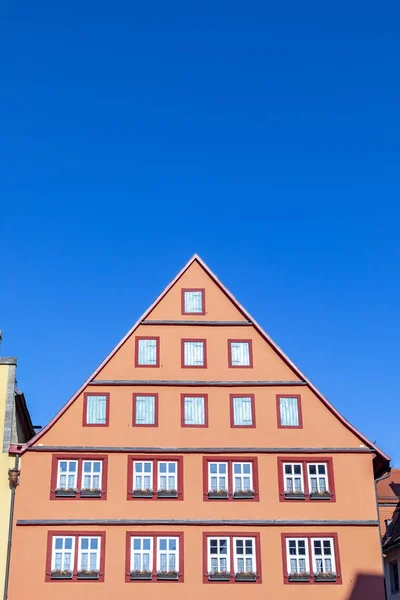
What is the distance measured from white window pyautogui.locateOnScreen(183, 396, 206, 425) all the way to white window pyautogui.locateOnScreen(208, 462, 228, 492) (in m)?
1.79

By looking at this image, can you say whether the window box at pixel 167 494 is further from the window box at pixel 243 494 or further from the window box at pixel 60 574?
the window box at pixel 60 574

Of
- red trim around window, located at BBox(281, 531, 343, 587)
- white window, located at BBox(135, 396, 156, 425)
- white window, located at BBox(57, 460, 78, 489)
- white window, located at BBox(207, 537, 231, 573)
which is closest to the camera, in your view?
red trim around window, located at BBox(281, 531, 343, 587)

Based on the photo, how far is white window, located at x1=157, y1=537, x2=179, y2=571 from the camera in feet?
99.7

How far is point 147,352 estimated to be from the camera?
111 ft

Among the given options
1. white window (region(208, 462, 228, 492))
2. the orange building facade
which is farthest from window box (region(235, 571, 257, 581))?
white window (region(208, 462, 228, 492))

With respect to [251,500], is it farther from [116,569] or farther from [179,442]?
[116,569]

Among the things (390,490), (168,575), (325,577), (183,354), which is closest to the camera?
(168,575)

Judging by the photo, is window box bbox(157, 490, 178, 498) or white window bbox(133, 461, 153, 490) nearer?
window box bbox(157, 490, 178, 498)

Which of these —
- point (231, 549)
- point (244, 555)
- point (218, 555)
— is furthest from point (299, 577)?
point (218, 555)

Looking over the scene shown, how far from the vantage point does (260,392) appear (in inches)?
1313

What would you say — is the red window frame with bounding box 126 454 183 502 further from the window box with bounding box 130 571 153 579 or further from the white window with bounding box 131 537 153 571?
the window box with bounding box 130 571 153 579

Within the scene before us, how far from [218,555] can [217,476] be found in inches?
117

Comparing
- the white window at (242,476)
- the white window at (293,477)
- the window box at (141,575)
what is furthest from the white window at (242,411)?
the window box at (141,575)

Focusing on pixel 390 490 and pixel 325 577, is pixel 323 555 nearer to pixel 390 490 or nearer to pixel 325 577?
pixel 325 577
